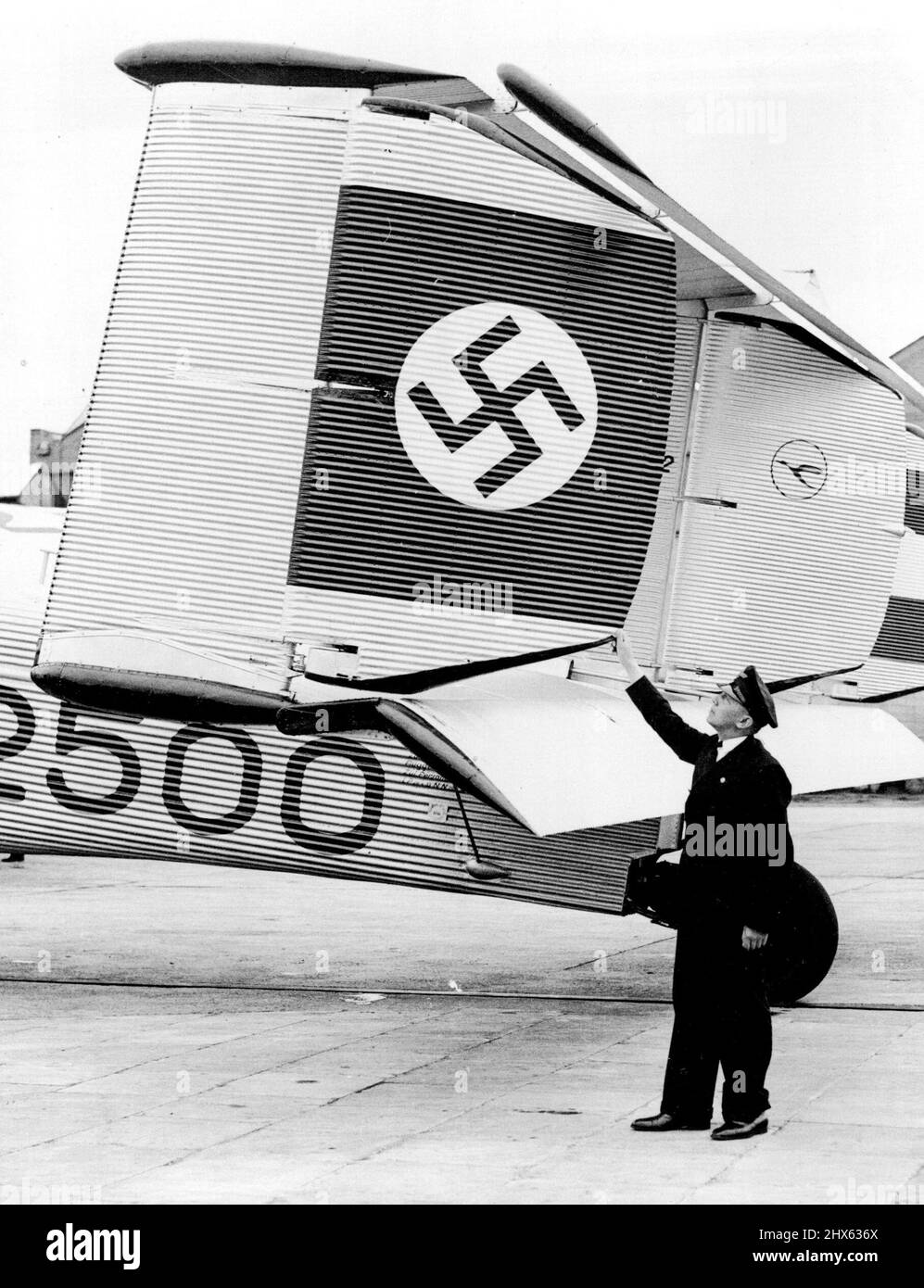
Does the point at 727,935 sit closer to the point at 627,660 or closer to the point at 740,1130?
the point at 740,1130

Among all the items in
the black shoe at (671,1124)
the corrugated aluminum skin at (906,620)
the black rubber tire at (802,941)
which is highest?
the corrugated aluminum skin at (906,620)

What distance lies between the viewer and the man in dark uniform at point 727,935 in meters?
6.77

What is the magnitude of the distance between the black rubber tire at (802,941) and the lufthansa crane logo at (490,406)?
3.22 metres

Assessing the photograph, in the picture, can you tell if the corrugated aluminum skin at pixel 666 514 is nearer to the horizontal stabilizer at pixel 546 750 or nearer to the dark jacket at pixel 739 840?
the horizontal stabilizer at pixel 546 750

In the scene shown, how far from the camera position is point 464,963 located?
11.9 metres

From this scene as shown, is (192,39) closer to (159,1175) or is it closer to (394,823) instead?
(394,823)

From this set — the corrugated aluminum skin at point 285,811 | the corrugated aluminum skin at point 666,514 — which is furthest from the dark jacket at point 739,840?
the corrugated aluminum skin at point 666,514

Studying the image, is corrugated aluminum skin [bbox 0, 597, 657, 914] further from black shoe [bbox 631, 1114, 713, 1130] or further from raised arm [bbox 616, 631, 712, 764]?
black shoe [bbox 631, 1114, 713, 1130]

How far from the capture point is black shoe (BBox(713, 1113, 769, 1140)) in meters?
6.74

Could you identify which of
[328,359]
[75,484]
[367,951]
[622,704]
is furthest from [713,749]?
[367,951]

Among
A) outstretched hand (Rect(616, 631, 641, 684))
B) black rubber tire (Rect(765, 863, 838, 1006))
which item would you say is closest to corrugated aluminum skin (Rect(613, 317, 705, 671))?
black rubber tire (Rect(765, 863, 838, 1006))

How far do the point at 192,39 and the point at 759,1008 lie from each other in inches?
183

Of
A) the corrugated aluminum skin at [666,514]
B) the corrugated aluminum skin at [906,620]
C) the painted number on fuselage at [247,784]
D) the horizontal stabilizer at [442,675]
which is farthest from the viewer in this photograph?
the corrugated aluminum skin at [906,620]

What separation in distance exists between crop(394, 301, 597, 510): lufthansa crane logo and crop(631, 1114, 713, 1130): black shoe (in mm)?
2524
